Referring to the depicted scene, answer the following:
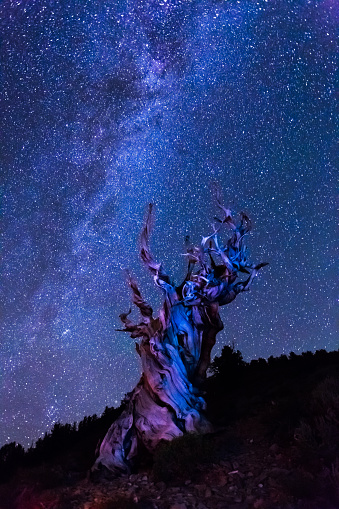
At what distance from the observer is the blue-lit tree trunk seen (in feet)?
34.2

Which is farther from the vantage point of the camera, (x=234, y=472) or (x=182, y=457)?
(x=182, y=457)

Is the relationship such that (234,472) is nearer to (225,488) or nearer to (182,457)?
(225,488)

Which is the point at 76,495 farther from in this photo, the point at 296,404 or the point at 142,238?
the point at 142,238

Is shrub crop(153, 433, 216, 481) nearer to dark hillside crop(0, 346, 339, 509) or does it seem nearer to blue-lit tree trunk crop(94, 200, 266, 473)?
dark hillside crop(0, 346, 339, 509)

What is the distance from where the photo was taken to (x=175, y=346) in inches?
452

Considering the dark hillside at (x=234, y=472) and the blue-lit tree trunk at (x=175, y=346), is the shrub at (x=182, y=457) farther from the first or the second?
the blue-lit tree trunk at (x=175, y=346)

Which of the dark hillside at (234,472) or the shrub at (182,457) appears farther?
the shrub at (182,457)

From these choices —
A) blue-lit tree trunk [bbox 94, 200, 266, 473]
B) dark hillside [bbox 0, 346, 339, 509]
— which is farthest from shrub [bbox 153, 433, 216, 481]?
blue-lit tree trunk [bbox 94, 200, 266, 473]

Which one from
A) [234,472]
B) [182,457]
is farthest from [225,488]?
[182,457]

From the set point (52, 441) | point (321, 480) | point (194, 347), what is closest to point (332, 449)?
point (321, 480)

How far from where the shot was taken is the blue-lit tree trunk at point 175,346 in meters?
10.4

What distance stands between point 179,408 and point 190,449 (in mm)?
2078

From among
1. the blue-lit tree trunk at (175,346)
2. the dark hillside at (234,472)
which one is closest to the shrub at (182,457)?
the dark hillside at (234,472)

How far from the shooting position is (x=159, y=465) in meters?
8.38
